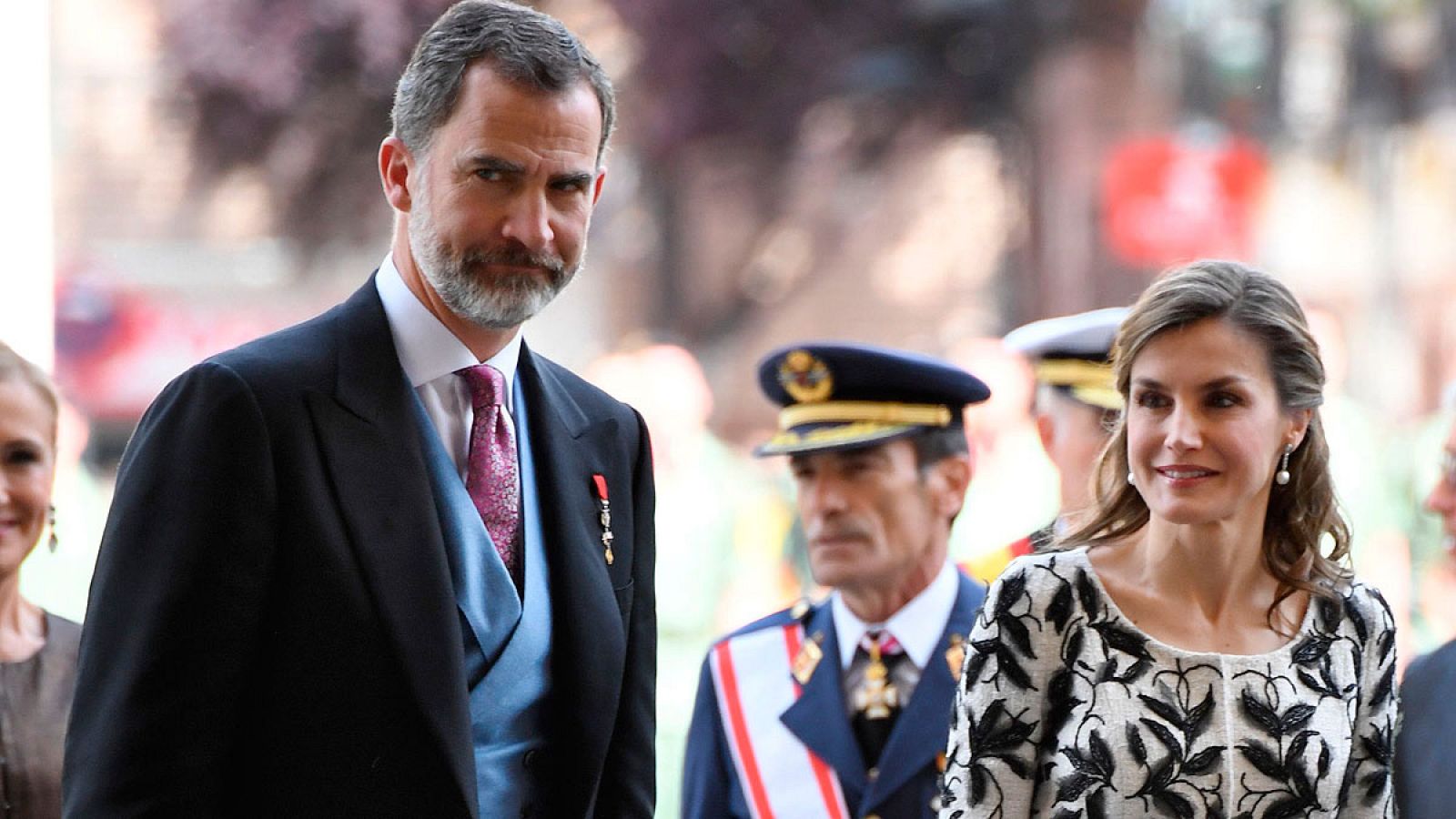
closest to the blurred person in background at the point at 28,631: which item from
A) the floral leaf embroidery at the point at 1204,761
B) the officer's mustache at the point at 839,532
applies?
the officer's mustache at the point at 839,532

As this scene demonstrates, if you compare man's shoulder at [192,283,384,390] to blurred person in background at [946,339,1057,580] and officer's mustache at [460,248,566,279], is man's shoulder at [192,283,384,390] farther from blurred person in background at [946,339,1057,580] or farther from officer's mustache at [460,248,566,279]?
blurred person in background at [946,339,1057,580]

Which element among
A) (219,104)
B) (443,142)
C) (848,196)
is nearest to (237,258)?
(219,104)

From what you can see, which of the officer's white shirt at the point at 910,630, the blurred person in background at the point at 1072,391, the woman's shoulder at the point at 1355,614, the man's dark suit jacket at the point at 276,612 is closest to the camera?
the man's dark suit jacket at the point at 276,612

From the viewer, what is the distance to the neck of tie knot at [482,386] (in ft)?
7.72

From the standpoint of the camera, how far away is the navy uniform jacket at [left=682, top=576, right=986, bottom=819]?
3.05 metres

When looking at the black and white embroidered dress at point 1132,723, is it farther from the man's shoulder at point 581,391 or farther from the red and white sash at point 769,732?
the red and white sash at point 769,732

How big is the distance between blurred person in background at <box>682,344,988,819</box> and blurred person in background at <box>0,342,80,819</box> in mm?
1047

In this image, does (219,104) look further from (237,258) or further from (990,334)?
(990,334)

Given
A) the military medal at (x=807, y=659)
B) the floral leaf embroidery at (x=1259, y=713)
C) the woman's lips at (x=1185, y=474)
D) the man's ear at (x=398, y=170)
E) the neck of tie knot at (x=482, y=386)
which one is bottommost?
the floral leaf embroidery at (x=1259, y=713)

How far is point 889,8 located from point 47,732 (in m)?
7.45

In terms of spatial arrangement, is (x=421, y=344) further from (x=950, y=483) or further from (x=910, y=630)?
(x=950, y=483)

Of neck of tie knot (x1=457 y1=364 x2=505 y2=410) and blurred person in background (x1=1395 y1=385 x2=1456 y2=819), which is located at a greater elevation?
neck of tie knot (x1=457 y1=364 x2=505 y2=410)

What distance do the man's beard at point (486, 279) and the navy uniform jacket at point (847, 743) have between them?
1107mm

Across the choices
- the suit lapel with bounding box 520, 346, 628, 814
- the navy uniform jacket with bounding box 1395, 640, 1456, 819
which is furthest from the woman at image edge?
the suit lapel with bounding box 520, 346, 628, 814
